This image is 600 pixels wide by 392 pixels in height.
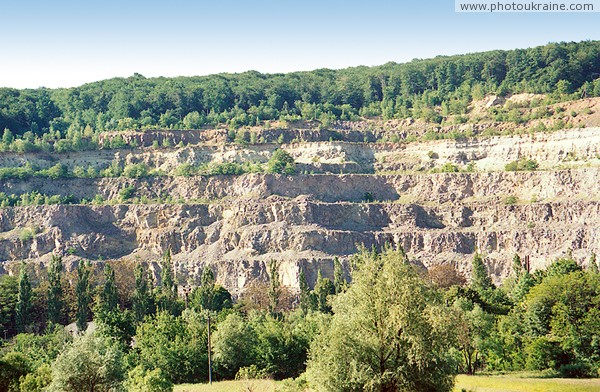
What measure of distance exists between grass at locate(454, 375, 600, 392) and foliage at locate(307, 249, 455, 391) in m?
12.2

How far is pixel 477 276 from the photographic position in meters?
110

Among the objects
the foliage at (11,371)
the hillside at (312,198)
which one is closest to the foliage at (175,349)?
the foliage at (11,371)

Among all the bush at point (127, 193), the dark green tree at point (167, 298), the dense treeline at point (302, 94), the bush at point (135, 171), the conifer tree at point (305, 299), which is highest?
the dense treeline at point (302, 94)

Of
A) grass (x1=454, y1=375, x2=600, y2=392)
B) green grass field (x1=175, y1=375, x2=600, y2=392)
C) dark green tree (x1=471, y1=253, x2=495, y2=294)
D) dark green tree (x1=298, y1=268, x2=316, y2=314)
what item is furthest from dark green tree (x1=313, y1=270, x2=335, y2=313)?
grass (x1=454, y1=375, x2=600, y2=392)

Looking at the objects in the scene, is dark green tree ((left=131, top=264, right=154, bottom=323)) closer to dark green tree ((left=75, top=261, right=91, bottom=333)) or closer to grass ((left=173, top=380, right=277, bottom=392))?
dark green tree ((left=75, top=261, right=91, bottom=333))

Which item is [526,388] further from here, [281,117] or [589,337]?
[281,117]

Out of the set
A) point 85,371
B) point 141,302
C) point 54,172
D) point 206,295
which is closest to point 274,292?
point 206,295

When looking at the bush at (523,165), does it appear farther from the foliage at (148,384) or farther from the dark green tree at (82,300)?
the foliage at (148,384)

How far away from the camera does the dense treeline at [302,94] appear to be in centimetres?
16150

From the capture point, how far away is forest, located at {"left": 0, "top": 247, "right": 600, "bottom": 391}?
47094 mm

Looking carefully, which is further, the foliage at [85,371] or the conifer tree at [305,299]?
the conifer tree at [305,299]

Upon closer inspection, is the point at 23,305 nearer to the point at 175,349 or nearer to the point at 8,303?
the point at 8,303

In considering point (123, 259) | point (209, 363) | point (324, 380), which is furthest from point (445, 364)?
point (123, 259)

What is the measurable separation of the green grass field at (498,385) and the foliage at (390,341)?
37.4ft
